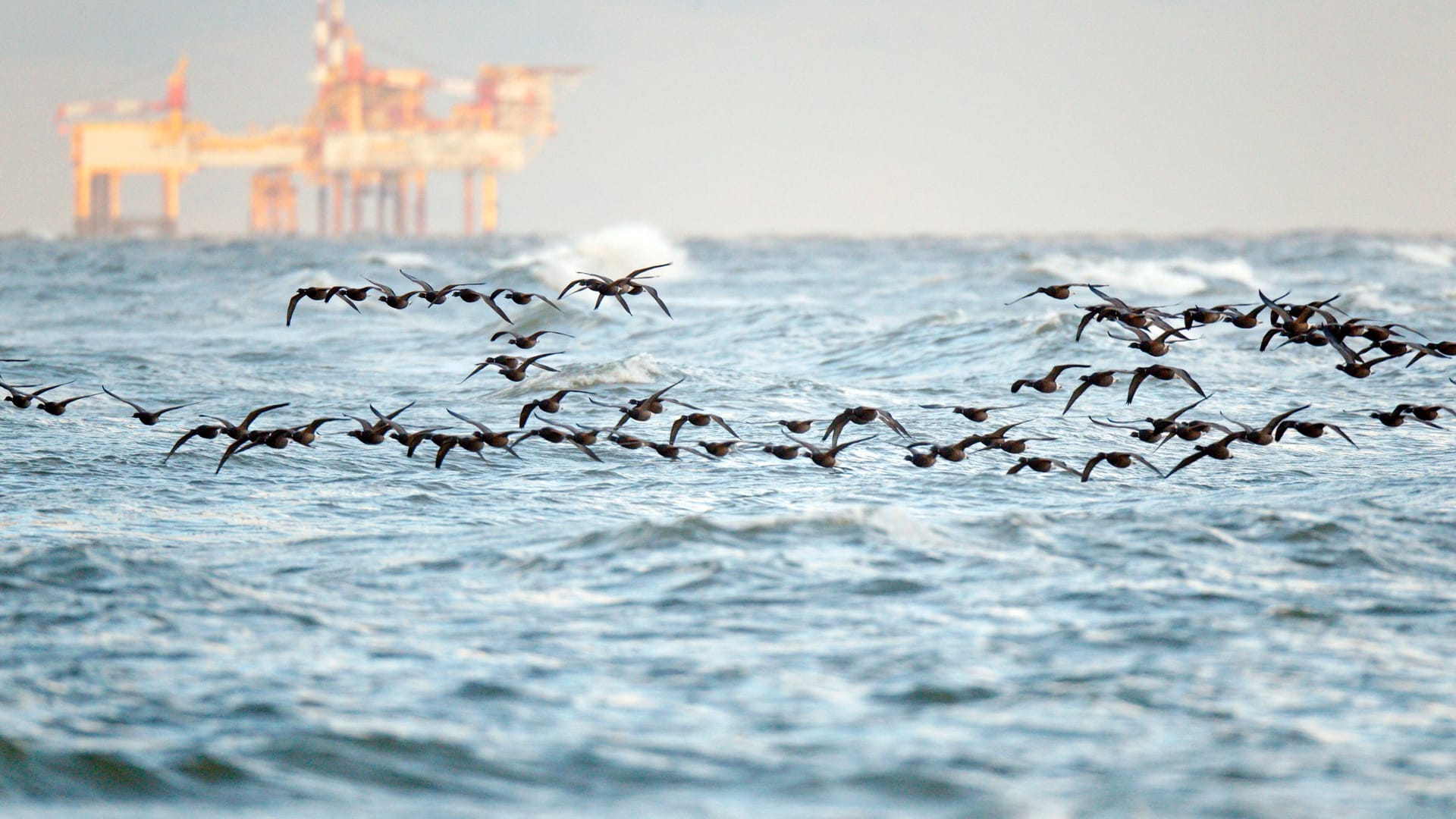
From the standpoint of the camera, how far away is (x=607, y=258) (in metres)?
57.7

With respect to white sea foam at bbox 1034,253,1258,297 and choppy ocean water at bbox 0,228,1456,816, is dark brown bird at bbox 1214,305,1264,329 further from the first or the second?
white sea foam at bbox 1034,253,1258,297

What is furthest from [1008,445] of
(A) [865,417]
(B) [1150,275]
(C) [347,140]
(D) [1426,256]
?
(C) [347,140]

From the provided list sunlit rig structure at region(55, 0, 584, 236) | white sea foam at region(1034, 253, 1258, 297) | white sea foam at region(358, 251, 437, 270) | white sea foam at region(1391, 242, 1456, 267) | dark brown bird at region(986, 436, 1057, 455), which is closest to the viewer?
dark brown bird at region(986, 436, 1057, 455)

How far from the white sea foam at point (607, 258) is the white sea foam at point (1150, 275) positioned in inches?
442

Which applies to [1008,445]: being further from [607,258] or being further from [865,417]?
[607,258]

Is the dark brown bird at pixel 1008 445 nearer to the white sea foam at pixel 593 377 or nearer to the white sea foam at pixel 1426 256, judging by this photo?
the white sea foam at pixel 593 377

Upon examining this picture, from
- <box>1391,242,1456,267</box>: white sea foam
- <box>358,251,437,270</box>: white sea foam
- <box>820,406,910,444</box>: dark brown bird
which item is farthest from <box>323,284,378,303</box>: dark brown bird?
<box>1391,242,1456,267</box>: white sea foam

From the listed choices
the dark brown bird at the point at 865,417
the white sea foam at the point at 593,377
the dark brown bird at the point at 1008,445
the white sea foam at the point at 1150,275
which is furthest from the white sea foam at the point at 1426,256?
the dark brown bird at the point at 865,417

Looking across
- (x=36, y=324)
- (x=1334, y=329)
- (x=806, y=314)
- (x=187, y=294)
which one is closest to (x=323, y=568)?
(x=1334, y=329)

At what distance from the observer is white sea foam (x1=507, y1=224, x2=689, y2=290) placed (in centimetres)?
4703

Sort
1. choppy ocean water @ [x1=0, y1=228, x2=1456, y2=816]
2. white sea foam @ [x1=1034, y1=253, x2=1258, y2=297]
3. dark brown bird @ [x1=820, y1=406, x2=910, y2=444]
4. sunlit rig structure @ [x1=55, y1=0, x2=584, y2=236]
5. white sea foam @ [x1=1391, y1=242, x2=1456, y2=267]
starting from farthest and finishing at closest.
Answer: sunlit rig structure @ [x1=55, y1=0, x2=584, y2=236], white sea foam @ [x1=1391, y1=242, x2=1456, y2=267], white sea foam @ [x1=1034, y1=253, x2=1258, y2=297], dark brown bird @ [x1=820, y1=406, x2=910, y2=444], choppy ocean water @ [x1=0, y1=228, x2=1456, y2=816]

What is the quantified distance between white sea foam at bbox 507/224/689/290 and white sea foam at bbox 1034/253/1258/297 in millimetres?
11219

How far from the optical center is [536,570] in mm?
9070

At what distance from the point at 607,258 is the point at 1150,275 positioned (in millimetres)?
18659
